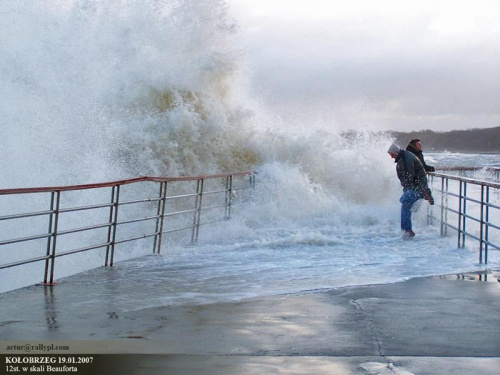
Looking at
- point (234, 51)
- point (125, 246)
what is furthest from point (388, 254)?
point (234, 51)

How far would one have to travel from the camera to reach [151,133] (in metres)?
18.9

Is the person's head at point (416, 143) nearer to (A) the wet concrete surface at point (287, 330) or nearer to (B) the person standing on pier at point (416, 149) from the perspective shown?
(B) the person standing on pier at point (416, 149)

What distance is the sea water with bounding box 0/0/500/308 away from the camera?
1124 cm

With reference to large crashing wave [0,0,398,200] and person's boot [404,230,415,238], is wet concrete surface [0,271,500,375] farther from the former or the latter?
large crashing wave [0,0,398,200]

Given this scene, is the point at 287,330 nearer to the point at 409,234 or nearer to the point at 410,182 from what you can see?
the point at 409,234

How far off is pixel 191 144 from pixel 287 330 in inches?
562

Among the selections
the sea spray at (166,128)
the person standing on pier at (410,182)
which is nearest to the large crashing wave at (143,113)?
the sea spray at (166,128)

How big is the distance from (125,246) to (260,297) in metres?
8.06

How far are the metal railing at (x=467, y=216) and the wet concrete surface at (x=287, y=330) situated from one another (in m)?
2.04

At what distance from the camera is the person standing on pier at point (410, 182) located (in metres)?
11.8

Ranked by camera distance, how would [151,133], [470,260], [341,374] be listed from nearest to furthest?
1. [341,374]
2. [470,260]
3. [151,133]

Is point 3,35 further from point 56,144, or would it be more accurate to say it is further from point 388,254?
point 388,254

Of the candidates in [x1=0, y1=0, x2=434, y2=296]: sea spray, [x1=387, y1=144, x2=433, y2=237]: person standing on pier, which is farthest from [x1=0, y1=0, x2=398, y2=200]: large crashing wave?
[x1=387, y1=144, x2=433, y2=237]: person standing on pier

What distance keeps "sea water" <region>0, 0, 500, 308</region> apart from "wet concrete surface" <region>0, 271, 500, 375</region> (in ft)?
9.59
